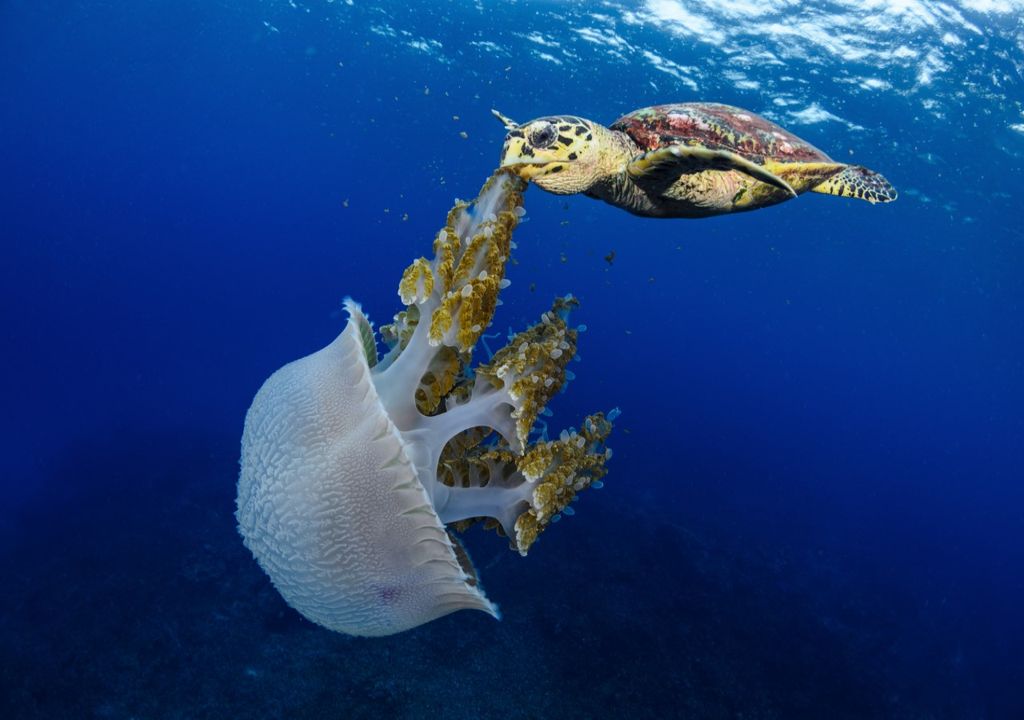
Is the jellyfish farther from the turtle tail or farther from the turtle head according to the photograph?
the turtle tail

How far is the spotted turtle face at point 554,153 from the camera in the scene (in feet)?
→ 9.05

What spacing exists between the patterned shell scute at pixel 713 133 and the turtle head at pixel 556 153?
541mm

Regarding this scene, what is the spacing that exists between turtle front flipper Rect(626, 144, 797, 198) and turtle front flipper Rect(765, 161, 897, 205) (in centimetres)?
79

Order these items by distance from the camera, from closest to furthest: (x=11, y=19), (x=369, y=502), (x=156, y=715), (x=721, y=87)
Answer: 1. (x=369, y=502)
2. (x=156, y=715)
3. (x=721, y=87)
4. (x=11, y=19)

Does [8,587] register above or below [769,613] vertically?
below

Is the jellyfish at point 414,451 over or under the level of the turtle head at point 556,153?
under

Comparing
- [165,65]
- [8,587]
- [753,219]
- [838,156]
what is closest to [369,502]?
[8,587]

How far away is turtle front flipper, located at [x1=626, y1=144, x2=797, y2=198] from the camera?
267 cm

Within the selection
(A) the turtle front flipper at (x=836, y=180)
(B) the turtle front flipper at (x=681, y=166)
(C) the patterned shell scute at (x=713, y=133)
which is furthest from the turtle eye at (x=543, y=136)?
(A) the turtle front flipper at (x=836, y=180)

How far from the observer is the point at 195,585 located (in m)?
8.29

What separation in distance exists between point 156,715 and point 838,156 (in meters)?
27.1

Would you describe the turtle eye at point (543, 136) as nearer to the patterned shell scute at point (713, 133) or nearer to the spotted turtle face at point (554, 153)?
the spotted turtle face at point (554, 153)

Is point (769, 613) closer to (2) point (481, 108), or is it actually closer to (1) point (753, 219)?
(2) point (481, 108)

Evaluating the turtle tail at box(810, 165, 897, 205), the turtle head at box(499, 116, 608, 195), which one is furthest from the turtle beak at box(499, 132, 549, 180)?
the turtle tail at box(810, 165, 897, 205)
